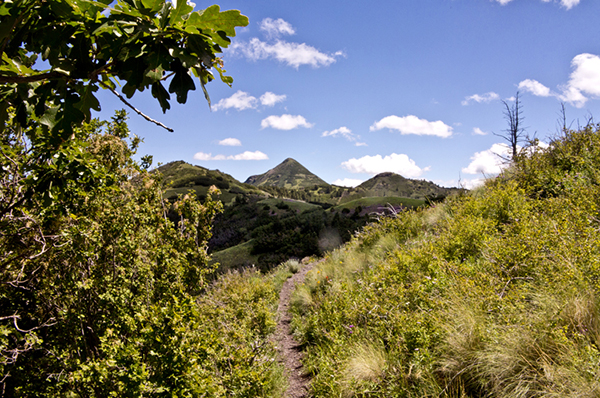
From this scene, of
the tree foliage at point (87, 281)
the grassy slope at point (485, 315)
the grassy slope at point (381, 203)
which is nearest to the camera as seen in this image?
the grassy slope at point (485, 315)

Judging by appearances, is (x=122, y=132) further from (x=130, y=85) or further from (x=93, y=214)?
(x=130, y=85)

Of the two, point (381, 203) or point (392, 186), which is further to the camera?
point (392, 186)

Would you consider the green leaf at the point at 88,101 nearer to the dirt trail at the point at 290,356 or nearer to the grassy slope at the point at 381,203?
the dirt trail at the point at 290,356

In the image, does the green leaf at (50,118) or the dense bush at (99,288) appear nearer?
the green leaf at (50,118)

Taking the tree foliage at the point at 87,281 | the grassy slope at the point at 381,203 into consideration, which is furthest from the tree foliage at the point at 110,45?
the grassy slope at the point at 381,203

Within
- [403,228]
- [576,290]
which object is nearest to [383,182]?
[403,228]

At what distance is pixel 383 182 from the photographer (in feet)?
297

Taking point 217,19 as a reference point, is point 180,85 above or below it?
below

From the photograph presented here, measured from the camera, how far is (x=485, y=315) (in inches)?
124

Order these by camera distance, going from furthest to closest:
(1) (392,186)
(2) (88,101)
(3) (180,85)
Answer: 1. (1) (392,186)
2. (2) (88,101)
3. (3) (180,85)

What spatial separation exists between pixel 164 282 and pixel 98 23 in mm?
3402

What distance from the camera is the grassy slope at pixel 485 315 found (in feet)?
8.13

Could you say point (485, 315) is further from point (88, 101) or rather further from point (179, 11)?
point (88, 101)

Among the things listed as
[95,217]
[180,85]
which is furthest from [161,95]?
[95,217]
